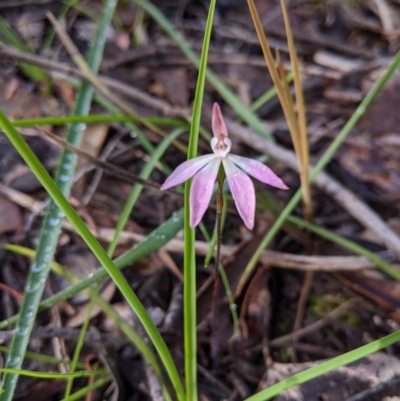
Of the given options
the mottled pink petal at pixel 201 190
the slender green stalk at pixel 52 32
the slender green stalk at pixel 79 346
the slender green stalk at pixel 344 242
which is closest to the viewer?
the mottled pink petal at pixel 201 190

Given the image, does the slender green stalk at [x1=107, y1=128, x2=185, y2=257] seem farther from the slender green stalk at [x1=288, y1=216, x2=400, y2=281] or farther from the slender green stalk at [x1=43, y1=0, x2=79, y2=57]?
the slender green stalk at [x1=43, y1=0, x2=79, y2=57]

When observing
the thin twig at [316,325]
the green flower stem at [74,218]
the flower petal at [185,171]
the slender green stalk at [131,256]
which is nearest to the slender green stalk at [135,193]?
the slender green stalk at [131,256]

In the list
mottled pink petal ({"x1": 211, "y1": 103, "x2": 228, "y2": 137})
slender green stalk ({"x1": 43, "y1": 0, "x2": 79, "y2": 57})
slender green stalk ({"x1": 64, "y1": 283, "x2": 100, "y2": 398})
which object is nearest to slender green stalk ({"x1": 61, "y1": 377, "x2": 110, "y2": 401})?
slender green stalk ({"x1": 64, "y1": 283, "x2": 100, "y2": 398})

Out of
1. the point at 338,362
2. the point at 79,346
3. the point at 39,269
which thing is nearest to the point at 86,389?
the point at 79,346

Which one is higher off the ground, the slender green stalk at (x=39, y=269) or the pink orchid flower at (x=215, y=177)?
the pink orchid flower at (x=215, y=177)

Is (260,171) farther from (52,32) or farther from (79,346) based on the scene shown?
(52,32)

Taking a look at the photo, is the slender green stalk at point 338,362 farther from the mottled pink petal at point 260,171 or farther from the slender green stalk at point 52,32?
the slender green stalk at point 52,32

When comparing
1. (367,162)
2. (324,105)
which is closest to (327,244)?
(367,162)
